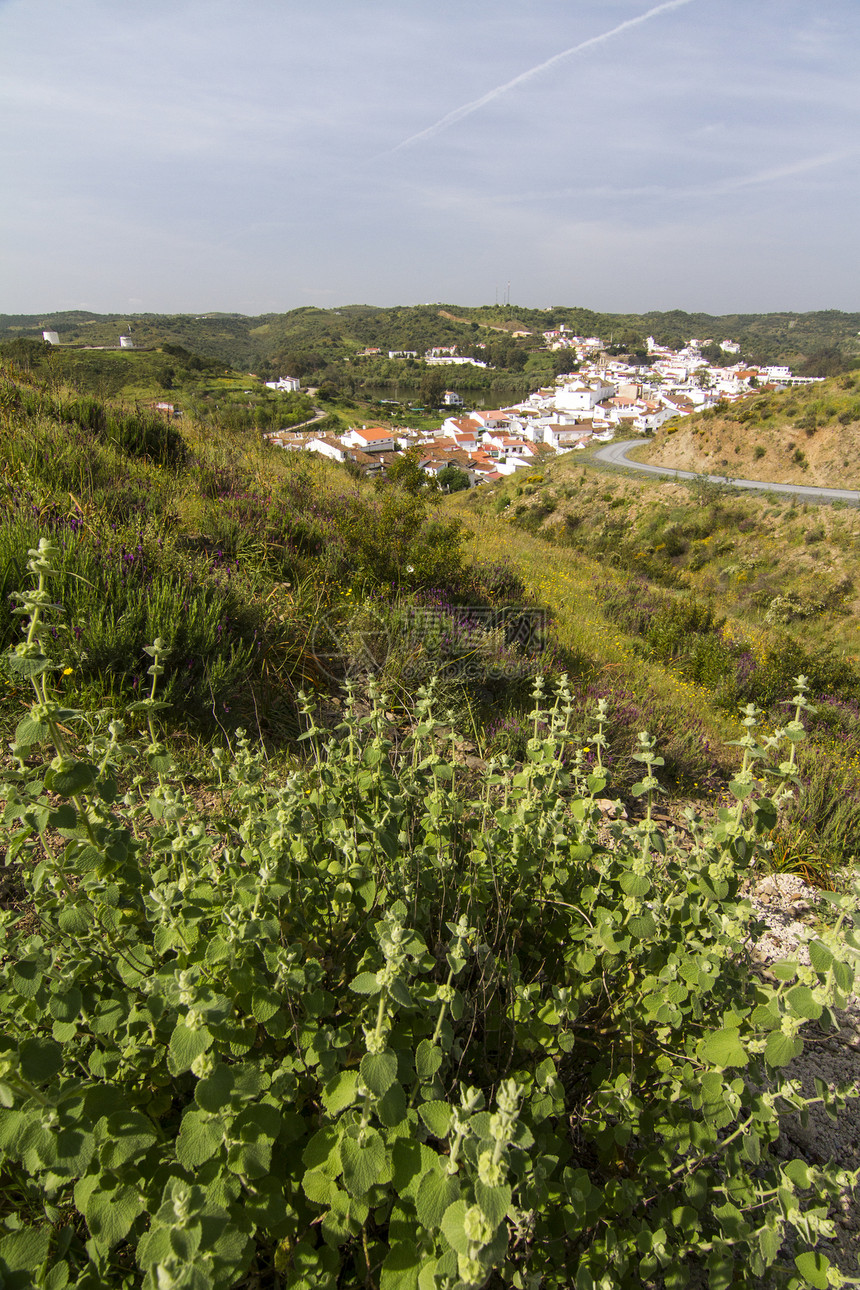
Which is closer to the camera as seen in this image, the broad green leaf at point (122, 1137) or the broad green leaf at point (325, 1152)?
the broad green leaf at point (122, 1137)

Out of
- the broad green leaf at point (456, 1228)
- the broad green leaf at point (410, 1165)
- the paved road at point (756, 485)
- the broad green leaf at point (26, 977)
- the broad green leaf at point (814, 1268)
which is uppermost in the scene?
the broad green leaf at point (26, 977)

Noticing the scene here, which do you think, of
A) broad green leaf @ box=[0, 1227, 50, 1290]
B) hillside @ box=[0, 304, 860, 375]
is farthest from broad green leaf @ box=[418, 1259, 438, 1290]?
hillside @ box=[0, 304, 860, 375]

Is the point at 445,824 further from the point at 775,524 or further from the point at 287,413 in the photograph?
the point at 287,413

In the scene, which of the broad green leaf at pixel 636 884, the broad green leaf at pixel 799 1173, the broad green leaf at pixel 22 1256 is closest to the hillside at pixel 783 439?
the broad green leaf at pixel 636 884

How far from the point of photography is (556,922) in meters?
2.04

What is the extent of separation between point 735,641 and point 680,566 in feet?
50.3

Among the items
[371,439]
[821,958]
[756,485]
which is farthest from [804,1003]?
[371,439]

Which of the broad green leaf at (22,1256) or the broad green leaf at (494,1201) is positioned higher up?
the broad green leaf at (494,1201)

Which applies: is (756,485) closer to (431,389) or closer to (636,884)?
(636,884)

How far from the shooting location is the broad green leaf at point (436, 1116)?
3.60 ft

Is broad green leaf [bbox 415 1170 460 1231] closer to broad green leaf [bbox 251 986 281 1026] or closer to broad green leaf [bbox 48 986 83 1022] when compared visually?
broad green leaf [bbox 251 986 281 1026]

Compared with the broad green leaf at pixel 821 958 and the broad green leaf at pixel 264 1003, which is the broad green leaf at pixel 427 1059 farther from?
the broad green leaf at pixel 821 958

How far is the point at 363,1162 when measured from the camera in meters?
1.12

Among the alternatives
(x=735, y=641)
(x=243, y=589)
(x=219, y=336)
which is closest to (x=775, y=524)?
(x=735, y=641)
